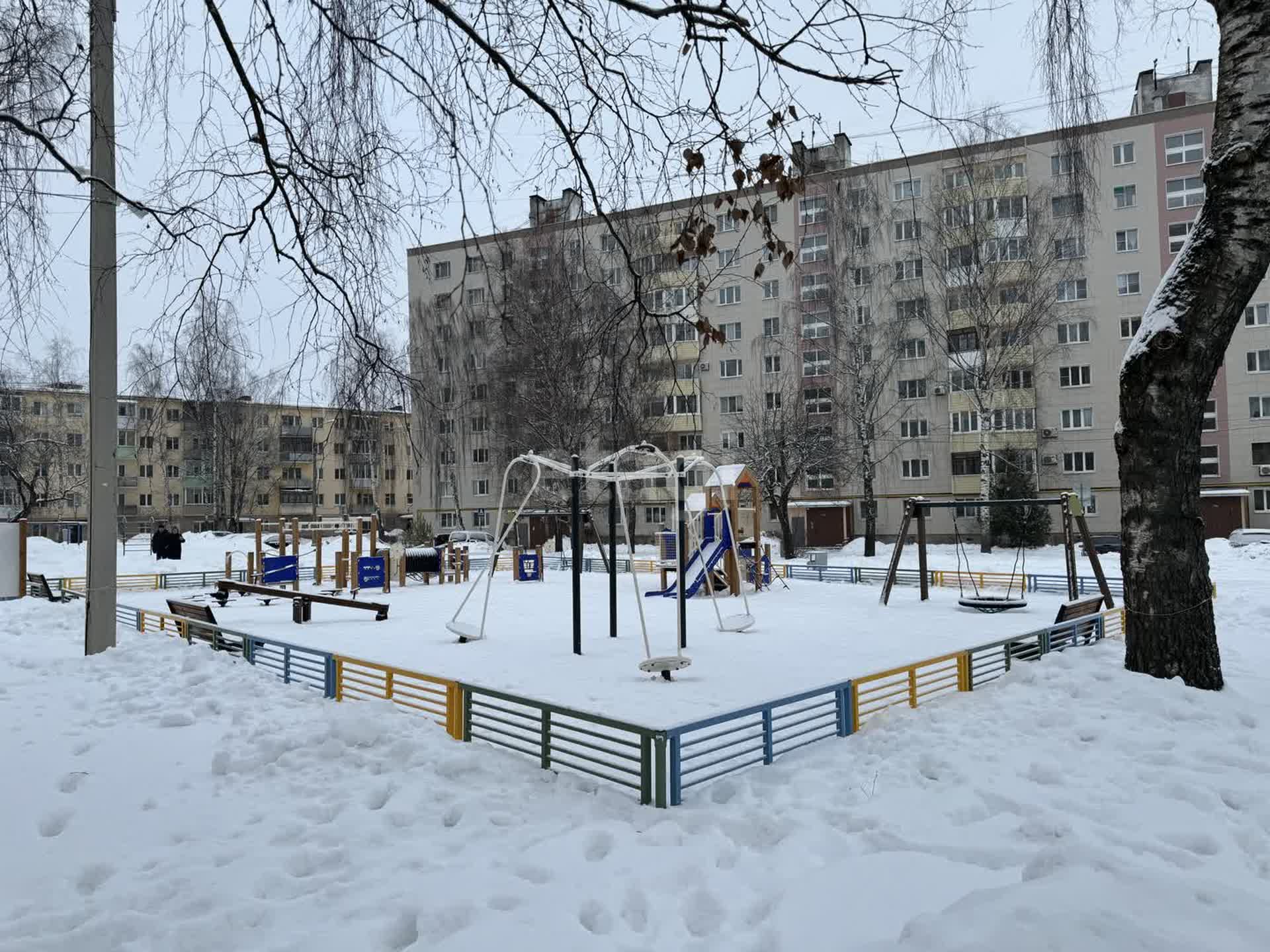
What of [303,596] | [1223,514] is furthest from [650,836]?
[1223,514]

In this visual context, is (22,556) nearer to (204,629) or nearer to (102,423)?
(204,629)

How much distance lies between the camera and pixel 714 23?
4109 millimetres

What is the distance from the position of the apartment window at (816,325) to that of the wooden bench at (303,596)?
21961mm

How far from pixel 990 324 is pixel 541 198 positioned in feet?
90.6

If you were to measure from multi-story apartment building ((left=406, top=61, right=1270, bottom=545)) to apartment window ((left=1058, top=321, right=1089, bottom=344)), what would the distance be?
2.6 inches

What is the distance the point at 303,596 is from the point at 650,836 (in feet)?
44.0

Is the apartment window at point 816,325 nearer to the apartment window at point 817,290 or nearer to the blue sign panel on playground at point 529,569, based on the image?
the apartment window at point 817,290

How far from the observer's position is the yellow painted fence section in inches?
308

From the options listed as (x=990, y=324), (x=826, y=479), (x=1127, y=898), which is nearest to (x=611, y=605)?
(x=1127, y=898)

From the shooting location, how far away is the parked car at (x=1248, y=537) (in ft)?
93.6

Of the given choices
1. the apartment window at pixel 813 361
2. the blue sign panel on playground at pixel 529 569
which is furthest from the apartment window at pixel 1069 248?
the blue sign panel on playground at pixel 529 569

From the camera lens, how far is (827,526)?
40.7 meters

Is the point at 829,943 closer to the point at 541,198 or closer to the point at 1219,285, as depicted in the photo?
the point at 541,198

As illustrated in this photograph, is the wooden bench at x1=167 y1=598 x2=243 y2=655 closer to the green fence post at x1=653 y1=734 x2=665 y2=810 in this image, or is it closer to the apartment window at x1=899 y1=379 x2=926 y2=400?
the green fence post at x1=653 y1=734 x2=665 y2=810
